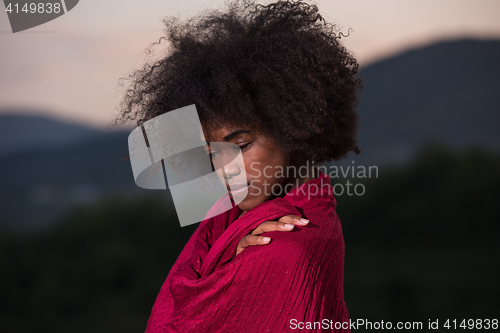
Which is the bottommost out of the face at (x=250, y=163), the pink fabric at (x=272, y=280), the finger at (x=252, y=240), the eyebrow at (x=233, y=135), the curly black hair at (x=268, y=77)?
the pink fabric at (x=272, y=280)

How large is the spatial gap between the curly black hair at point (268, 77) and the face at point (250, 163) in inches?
1.1

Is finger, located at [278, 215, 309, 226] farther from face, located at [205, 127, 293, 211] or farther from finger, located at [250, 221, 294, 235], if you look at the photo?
face, located at [205, 127, 293, 211]

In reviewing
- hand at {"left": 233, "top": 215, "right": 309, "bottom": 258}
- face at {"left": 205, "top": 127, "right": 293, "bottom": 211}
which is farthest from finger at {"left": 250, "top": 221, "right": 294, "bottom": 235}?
face at {"left": 205, "top": 127, "right": 293, "bottom": 211}

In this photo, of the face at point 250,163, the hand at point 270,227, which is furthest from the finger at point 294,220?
the face at point 250,163

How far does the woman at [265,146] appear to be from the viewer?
960 mm

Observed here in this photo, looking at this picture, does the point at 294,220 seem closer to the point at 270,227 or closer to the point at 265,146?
the point at 270,227

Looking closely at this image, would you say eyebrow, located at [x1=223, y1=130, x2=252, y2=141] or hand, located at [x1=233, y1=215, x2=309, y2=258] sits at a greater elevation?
eyebrow, located at [x1=223, y1=130, x2=252, y2=141]

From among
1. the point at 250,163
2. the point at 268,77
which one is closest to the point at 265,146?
the point at 250,163

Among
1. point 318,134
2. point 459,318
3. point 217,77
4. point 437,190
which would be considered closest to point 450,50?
point 437,190

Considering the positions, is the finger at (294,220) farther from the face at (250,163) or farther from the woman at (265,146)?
the face at (250,163)

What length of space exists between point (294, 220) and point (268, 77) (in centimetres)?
39

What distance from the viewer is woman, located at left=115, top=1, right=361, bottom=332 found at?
960 mm

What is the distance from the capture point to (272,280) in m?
0.95

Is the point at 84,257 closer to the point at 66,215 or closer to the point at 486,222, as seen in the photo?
the point at 66,215
